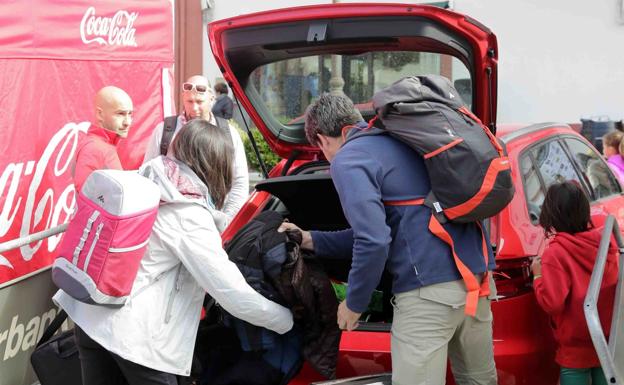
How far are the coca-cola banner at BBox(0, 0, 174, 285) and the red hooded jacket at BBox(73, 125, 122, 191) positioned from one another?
0.24 m

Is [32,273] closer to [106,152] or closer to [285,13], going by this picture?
[106,152]

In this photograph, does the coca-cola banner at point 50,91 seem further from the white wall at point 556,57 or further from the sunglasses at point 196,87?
the white wall at point 556,57

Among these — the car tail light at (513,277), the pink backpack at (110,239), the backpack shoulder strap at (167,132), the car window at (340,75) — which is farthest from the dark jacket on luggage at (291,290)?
the car window at (340,75)

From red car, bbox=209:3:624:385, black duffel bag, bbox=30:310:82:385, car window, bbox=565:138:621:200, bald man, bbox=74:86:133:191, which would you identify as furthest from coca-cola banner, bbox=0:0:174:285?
car window, bbox=565:138:621:200

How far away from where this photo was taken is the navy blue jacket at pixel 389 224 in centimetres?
270

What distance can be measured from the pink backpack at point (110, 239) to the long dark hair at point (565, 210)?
5.76 feet

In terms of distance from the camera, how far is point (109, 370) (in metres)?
2.94

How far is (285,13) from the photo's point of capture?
3.77 meters

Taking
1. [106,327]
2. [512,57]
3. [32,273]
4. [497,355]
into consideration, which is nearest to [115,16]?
[32,273]

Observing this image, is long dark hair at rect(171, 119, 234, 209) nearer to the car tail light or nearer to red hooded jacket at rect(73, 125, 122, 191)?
the car tail light

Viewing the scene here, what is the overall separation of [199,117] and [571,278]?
2.72 m

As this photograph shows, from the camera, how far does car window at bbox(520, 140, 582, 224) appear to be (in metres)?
3.71

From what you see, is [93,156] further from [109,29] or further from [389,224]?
[389,224]

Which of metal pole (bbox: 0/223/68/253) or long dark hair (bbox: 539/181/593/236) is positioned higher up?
long dark hair (bbox: 539/181/593/236)
